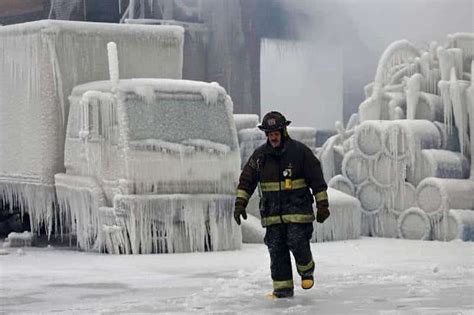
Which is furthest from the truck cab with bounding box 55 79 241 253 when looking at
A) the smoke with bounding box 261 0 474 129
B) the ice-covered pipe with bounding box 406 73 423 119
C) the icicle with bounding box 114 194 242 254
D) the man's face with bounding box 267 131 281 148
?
the smoke with bounding box 261 0 474 129

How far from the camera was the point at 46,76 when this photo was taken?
18.1 metres

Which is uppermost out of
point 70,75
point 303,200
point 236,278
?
point 70,75

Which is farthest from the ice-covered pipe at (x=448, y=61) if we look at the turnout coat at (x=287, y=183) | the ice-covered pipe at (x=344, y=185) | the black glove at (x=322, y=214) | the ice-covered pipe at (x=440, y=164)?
the black glove at (x=322, y=214)

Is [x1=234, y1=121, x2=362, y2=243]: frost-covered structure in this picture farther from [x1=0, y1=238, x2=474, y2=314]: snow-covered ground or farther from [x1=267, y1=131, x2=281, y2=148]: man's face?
[x1=267, y1=131, x2=281, y2=148]: man's face

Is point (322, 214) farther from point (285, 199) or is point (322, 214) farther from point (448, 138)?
point (448, 138)

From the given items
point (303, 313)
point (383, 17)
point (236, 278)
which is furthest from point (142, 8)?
point (303, 313)

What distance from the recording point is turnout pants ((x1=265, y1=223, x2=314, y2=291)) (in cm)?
1143

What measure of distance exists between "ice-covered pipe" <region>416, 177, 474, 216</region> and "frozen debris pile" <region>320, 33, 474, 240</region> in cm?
2

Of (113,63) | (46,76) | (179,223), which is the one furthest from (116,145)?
(46,76)

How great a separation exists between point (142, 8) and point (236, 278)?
21.2 metres

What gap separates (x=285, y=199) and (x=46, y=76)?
298 inches

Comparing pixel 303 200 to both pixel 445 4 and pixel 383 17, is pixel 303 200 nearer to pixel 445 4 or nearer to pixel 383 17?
pixel 445 4

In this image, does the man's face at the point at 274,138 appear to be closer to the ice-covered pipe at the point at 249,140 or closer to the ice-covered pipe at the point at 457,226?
the ice-covered pipe at the point at 457,226

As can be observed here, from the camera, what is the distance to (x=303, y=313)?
1016 centimetres
